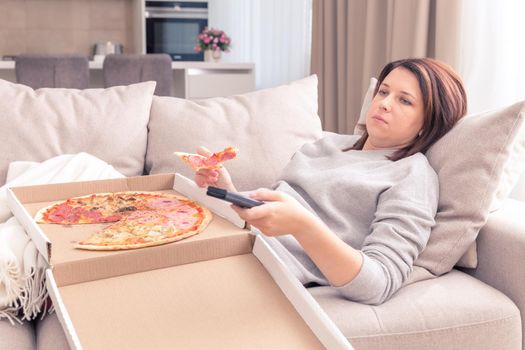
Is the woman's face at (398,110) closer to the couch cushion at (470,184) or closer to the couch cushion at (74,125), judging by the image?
the couch cushion at (470,184)

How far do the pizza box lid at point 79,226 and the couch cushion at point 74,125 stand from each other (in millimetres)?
541

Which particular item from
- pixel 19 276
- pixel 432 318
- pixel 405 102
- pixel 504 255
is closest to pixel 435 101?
pixel 405 102

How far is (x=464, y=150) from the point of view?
4.31ft

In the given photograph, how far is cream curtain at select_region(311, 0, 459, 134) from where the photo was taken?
8.79ft

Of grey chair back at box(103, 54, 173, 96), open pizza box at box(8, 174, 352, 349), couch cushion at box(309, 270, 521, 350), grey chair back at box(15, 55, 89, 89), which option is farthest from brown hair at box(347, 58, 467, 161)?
grey chair back at box(15, 55, 89, 89)

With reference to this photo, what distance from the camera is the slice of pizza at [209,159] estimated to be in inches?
42.8

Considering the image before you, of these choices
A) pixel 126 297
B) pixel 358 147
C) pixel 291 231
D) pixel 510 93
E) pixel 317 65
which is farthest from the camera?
pixel 317 65

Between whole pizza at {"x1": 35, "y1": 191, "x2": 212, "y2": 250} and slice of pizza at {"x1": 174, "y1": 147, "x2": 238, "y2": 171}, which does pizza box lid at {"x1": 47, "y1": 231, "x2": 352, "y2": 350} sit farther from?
Result: slice of pizza at {"x1": 174, "y1": 147, "x2": 238, "y2": 171}

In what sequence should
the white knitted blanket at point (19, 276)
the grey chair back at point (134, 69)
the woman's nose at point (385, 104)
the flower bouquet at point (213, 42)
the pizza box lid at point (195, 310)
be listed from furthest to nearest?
the flower bouquet at point (213, 42) < the grey chair back at point (134, 69) < the woman's nose at point (385, 104) < the white knitted blanket at point (19, 276) < the pizza box lid at point (195, 310)

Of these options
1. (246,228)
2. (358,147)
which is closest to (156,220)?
(246,228)

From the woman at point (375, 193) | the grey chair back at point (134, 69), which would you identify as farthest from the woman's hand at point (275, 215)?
the grey chair back at point (134, 69)

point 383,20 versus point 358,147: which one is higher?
point 383,20

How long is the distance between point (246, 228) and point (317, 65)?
3041 millimetres

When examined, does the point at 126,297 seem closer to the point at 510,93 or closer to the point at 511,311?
the point at 511,311
